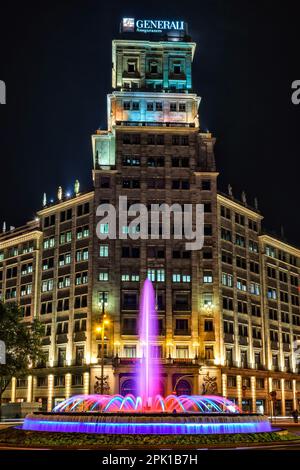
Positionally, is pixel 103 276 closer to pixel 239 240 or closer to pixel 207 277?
pixel 207 277

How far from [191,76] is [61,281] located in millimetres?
38467

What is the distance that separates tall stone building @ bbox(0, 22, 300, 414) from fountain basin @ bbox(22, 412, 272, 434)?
51.2 meters

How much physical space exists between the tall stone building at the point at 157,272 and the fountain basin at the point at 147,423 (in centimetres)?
5125

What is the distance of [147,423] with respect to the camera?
30078 mm


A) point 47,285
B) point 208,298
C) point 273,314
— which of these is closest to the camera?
point 208,298

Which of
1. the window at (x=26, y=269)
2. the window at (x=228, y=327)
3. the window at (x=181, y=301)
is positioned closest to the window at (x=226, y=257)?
the window at (x=228, y=327)

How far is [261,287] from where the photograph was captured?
4016 inches

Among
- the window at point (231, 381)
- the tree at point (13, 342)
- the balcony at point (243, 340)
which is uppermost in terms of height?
the balcony at point (243, 340)

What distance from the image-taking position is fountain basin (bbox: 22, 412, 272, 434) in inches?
1179

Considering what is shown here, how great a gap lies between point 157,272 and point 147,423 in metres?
58.9

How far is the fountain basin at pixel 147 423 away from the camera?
98.2 ft

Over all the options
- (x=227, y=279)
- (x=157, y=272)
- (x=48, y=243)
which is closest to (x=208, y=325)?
(x=227, y=279)

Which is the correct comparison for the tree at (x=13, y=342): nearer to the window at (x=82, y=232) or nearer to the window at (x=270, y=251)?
the window at (x=82, y=232)

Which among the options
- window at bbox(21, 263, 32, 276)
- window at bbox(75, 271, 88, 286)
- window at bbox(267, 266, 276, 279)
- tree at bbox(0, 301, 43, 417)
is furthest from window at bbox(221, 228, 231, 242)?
tree at bbox(0, 301, 43, 417)
